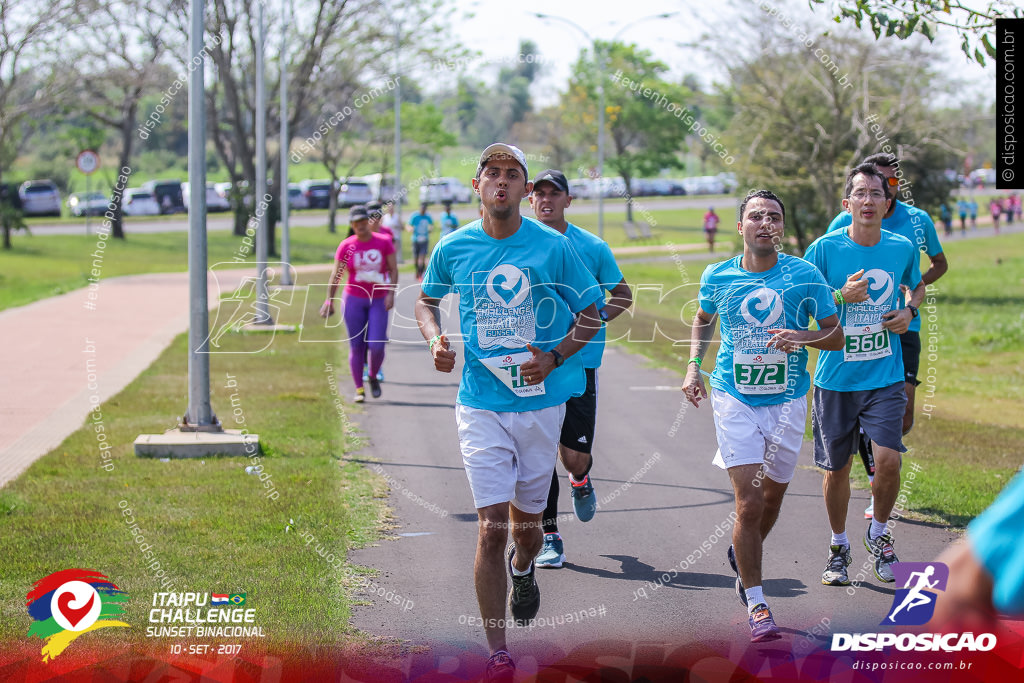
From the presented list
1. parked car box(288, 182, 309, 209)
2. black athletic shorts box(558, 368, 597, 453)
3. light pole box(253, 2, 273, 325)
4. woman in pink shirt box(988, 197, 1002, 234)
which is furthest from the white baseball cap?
parked car box(288, 182, 309, 209)

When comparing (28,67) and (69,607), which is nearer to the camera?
(69,607)

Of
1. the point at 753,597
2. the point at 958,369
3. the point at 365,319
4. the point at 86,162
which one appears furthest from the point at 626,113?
the point at 753,597

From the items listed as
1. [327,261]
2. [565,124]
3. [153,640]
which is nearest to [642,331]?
[153,640]

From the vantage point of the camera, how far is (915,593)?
5.75 m

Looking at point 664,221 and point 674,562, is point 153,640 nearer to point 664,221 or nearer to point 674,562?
point 674,562

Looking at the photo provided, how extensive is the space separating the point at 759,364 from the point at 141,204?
58.0 m

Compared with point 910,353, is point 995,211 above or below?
below

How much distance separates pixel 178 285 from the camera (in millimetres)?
28078

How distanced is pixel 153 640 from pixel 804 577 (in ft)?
11.1

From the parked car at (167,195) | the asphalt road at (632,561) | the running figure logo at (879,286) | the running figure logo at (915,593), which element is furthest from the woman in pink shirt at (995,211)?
the running figure logo at (915,593)

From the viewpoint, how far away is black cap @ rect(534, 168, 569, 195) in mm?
6988

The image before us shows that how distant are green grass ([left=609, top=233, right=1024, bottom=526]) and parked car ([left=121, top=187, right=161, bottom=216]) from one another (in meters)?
34.1

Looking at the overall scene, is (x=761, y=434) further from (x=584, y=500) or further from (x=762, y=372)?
(x=584, y=500)

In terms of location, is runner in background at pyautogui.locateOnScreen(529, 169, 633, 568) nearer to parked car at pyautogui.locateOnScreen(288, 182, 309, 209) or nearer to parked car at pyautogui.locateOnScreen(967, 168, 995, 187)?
parked car at pyautogui.locateOnScreen(967, 168, 995, 187)
